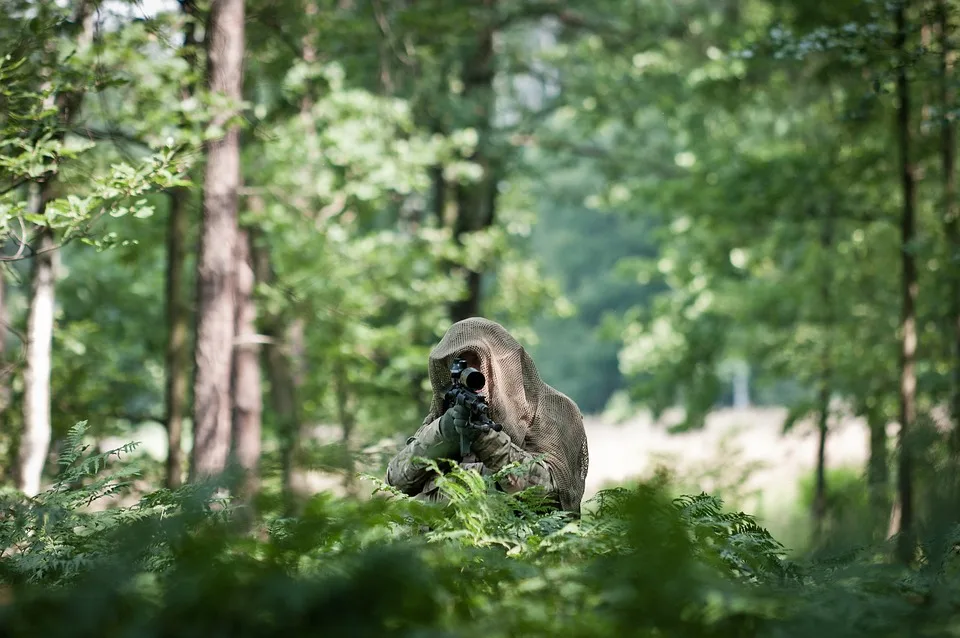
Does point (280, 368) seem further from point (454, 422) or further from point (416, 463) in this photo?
point (454, 422)

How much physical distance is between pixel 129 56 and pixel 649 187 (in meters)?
13.6

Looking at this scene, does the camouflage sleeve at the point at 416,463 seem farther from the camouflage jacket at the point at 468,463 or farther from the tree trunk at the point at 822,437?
the tree trunk at the point at 822,437

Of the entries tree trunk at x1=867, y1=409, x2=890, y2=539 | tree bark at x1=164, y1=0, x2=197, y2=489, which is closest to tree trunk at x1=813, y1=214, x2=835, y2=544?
tree trunk at x1=867, y1=409, x2=890, y2=539

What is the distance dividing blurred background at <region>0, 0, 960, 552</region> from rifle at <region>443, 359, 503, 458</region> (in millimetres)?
2417

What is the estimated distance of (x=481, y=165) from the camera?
926 inches

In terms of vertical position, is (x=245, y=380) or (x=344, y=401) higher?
(x=245, y=380)

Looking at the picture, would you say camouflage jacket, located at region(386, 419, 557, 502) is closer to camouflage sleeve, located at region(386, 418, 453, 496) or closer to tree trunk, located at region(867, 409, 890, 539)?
camouflage sleeve, located at region(386, 418, 453, 496)

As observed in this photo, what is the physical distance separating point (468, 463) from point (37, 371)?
6991 mm

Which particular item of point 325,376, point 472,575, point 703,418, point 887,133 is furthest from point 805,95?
point 472,575

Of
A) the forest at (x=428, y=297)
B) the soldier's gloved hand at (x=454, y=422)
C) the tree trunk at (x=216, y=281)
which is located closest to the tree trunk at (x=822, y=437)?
the forest at (x=428, y=297)

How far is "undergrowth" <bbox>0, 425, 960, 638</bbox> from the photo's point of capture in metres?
2.55

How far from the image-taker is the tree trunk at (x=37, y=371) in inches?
429

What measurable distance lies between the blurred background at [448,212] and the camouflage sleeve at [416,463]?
2.33 metres

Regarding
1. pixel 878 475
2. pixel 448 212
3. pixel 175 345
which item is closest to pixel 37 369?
pixel 175 345
